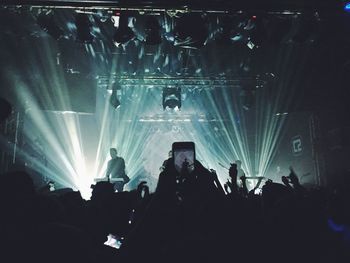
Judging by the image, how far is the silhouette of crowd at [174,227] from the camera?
1386 millimetres

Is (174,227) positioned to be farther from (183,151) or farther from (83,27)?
(83,27)

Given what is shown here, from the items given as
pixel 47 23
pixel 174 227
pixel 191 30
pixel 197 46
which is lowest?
pixel 174 227

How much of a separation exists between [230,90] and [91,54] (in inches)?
236

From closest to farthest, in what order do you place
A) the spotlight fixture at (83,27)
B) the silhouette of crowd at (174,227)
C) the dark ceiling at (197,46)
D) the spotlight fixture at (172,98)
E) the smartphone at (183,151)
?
the silhouette of crowd at (174,227) → the smartphone at (183,151) → the dark ceiling at (197,46) → the spotlight fixture at (83,27) → the spotlight fixture at (172,98)

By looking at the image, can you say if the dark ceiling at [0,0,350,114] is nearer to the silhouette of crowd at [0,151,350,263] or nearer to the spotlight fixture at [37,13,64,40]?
the spotlight fixture at [37,13,64,40]

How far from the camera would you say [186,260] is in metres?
1.35

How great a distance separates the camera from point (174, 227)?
65.9 inches

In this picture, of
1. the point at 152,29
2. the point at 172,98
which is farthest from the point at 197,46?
the point at 172,98

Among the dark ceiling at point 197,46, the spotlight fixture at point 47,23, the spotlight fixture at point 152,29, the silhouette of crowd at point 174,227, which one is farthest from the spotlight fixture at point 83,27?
the silhouette of crowd at point 174,227

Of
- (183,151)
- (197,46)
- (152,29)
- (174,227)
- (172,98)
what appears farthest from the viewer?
(172,98)

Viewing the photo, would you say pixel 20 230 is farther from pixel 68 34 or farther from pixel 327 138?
pixel 327 138

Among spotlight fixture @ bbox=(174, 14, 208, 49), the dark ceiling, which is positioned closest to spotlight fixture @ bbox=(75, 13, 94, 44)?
the dark ceiling

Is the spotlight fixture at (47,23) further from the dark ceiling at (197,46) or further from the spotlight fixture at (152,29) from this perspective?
the spotlight fixture at (152,29)

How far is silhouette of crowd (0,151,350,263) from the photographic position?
1.39 m
